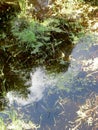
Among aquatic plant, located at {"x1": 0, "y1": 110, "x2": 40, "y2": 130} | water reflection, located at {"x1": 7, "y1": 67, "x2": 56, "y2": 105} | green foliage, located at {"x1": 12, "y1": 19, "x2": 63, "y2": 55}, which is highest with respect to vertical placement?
green foliage, located at {"x1": 12, "y1": 19, "x2": 63, "y2": 55}

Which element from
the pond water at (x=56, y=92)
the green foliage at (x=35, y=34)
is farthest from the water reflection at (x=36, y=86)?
the green foliage at (x=35, y=34)

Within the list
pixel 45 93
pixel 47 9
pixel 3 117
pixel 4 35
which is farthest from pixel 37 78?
pixel 47 9

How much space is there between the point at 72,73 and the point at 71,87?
1.05 feet

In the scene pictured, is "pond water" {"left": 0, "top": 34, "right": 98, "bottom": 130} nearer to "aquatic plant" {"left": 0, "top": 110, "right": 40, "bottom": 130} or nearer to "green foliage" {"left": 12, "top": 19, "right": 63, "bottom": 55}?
"aquatic plant" {"left": 0, "top": 110, "right": 40, "bottom": 130}

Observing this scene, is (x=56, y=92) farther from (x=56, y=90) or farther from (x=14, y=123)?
(x=14, y=123)

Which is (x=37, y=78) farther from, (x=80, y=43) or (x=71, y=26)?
(x=71, y=26)

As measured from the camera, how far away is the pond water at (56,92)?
4.17 meters

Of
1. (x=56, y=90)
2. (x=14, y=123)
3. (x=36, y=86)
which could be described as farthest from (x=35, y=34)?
(x=14, y=123)

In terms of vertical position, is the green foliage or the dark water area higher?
the green foliage

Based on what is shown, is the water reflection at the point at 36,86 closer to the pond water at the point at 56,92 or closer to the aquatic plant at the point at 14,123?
the pond water at the point at 56,92

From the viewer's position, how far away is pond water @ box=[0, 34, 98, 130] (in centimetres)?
417

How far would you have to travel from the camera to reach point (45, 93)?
458 cm

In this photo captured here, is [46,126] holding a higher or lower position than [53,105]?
lower

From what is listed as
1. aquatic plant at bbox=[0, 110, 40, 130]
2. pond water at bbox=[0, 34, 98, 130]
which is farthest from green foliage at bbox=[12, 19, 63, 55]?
aquatic plant at bbox=[0, 110, 40, 130]
